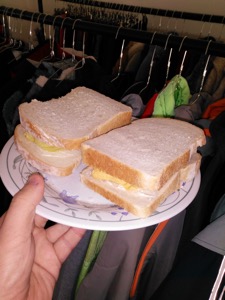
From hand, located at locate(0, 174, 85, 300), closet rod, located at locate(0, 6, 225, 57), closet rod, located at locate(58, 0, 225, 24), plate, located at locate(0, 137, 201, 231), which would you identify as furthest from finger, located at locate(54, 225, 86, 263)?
closet rod, located at locate(58, 0, 225, 24)

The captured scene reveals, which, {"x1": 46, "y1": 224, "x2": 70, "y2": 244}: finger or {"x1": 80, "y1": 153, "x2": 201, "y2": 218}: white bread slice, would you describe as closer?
{"x1": 80, "y1": 153, "x2": 201, "y2": 218}: white bread slice

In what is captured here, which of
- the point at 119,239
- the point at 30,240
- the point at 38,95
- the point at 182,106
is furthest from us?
the point at 38,95

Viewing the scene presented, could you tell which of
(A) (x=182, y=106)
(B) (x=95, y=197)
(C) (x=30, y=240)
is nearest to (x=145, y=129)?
(A) (x=182, y=106)

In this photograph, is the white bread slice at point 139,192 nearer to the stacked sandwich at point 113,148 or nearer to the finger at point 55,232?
the stacked sandwich at point 113,148

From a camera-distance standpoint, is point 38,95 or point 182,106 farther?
point 38,95

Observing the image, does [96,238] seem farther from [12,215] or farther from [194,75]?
[194,75]

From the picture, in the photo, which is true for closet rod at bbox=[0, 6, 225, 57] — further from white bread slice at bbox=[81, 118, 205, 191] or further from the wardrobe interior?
white bread slice at bbox=[81, 118, 205, 191]
